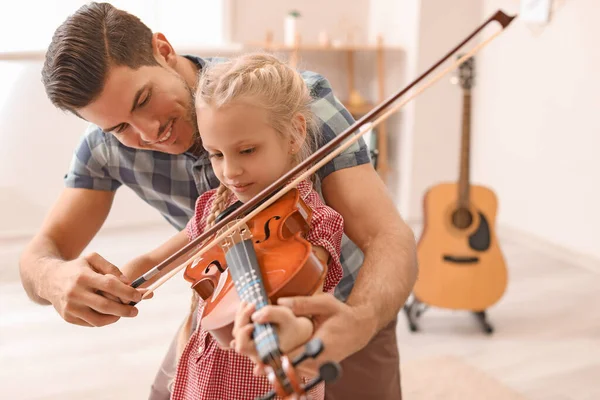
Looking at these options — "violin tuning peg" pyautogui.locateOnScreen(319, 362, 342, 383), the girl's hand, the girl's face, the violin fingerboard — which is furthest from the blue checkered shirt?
"violin tuning peg" pyautogui.locateOnScreen(319, 362, 342, 383)

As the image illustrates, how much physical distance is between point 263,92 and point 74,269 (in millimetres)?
413

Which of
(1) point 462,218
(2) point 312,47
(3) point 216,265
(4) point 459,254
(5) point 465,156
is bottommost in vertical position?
(4) point 459,254

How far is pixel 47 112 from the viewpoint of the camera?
3.78 meters

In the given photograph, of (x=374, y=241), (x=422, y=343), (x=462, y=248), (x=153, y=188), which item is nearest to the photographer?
(x=374, y=241)

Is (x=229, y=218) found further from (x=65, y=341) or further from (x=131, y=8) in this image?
(x=131, y=8)

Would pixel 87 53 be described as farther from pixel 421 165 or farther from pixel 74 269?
pixel 421 165

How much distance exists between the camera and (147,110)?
4.46ft

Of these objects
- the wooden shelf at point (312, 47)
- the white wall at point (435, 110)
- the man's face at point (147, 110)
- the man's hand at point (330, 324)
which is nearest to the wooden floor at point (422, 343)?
the white wall at point (435, 110)

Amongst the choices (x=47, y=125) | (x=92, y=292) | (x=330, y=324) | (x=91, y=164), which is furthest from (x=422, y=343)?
(x=47, y=125)

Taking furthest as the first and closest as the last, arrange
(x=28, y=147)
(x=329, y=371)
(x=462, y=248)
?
(x=28, y=147)
(x=462, y=248)
(x=329, y=371)

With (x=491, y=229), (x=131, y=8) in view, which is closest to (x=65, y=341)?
(x=491, y=229)

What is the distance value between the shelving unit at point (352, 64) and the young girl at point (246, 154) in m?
2.69

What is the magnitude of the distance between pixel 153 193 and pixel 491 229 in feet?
5.42

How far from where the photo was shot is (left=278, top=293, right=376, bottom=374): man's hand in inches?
33.8
